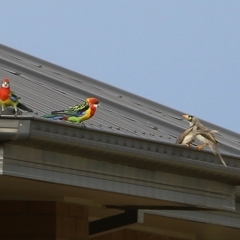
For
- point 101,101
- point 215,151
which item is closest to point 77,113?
point 215,151

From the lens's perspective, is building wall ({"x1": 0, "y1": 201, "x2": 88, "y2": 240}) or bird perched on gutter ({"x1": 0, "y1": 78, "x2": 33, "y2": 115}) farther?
building wall ({"x1": 0, "y1": 201, "x2": 88, "y2": 240})

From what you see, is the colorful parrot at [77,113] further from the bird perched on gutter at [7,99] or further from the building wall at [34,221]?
the building wall at [34,221]

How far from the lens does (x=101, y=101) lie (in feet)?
41.6

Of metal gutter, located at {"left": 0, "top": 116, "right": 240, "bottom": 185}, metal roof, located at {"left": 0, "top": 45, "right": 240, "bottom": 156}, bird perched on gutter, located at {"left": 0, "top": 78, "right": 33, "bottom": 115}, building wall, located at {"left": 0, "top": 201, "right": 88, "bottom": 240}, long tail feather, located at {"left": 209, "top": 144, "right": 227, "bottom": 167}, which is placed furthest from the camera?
metal roof, located at {"left": 0, "top": 45, "right": 240, "bottom": 156}

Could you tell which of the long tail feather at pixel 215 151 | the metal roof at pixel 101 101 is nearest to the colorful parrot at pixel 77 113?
the metal roof at pixel 101 101

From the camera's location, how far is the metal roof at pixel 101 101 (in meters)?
10.3

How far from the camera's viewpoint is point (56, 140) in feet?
26.0

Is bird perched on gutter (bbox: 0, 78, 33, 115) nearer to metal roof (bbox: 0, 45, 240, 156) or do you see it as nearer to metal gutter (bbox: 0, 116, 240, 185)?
metal gutter (bbox: 0, 116, 240, 185)

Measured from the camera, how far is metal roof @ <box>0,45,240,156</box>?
10.3m

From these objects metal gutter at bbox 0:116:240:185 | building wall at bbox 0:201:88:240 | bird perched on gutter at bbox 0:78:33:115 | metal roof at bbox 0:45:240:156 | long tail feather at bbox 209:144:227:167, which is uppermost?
metal roof at bbox 0:45:240:156

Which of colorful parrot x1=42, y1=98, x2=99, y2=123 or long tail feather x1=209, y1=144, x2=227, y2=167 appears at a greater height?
colorful parrot x1=42, y1=98, x2=99, y2=123

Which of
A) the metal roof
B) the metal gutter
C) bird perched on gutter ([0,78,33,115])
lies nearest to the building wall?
the metal roof

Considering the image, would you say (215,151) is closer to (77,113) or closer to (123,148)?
(123,148)

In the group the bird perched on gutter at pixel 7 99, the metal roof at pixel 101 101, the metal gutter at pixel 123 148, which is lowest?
the metal gutter at pixel 123 148
